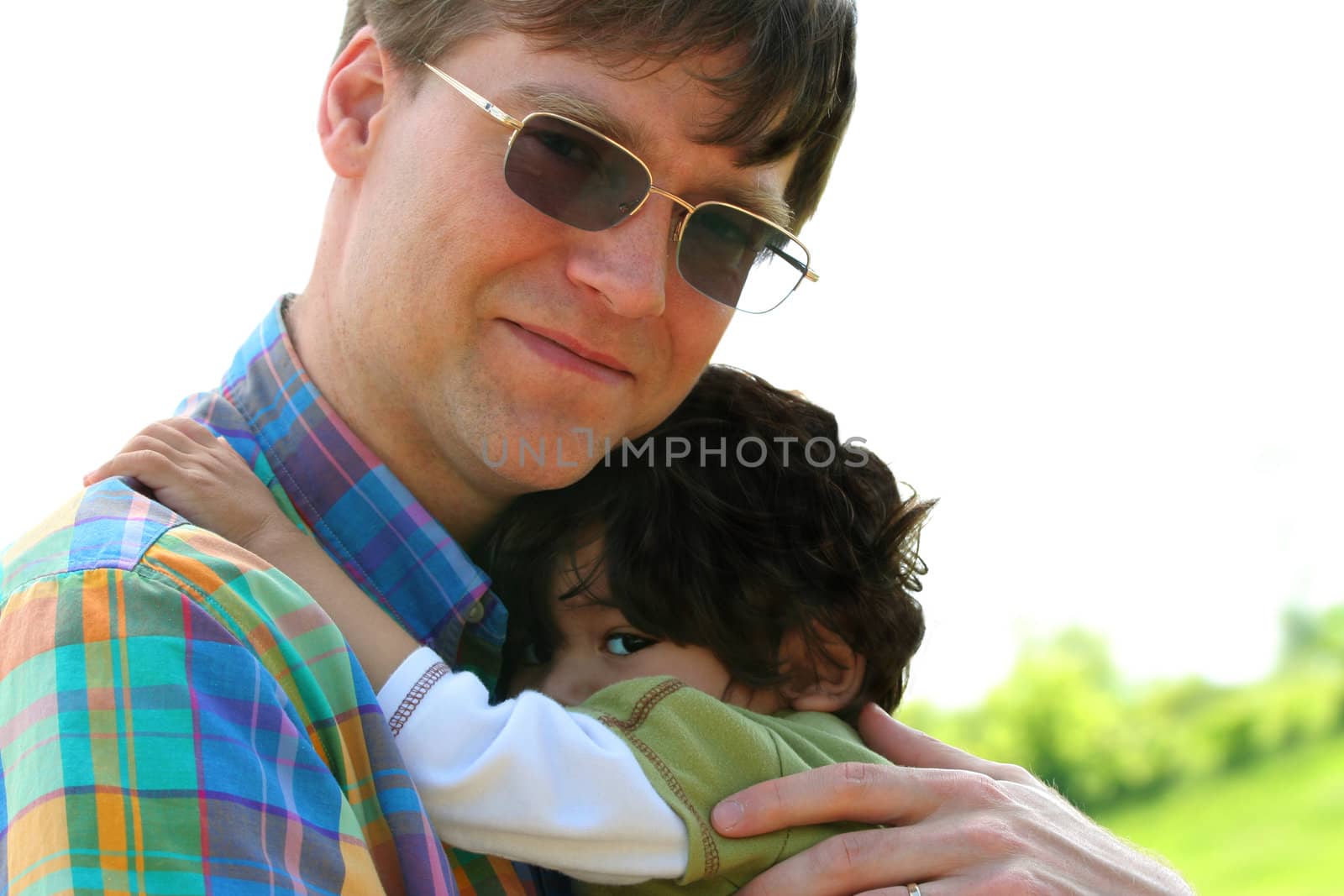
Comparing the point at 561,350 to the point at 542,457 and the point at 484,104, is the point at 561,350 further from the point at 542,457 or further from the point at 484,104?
the point at 484,104

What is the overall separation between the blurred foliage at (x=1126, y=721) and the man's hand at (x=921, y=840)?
31.0 ft

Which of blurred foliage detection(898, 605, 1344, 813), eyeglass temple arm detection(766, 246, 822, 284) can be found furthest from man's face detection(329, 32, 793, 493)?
blurred foliage detection(898, 605, 1344, 813)

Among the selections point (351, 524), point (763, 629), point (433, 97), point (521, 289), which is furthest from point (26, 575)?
point (763, 629)

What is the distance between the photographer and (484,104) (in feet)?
6.34

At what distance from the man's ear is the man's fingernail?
1.19 meters

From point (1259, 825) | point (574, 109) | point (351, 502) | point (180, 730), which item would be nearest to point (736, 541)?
point (351, 502)

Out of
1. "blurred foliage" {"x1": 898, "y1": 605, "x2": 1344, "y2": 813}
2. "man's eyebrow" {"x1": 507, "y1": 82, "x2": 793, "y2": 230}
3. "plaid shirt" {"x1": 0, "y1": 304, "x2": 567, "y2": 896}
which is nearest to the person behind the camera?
"plaid shirt" {"x1": 0, "y1": 304, "x2": 567, "y2": 896}

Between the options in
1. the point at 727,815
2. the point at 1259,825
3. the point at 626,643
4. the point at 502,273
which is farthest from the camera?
the point at 1259,825

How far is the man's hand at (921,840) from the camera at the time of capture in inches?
72.4

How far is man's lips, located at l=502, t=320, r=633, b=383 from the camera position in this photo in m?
1.99

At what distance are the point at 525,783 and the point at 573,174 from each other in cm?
89

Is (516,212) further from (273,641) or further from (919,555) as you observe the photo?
(919,555)

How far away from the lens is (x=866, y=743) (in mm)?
2383

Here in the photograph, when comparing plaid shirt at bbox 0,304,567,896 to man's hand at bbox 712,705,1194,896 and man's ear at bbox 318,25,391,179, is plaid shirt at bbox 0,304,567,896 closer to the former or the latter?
man's hand at bbox 712,705,1194,896
